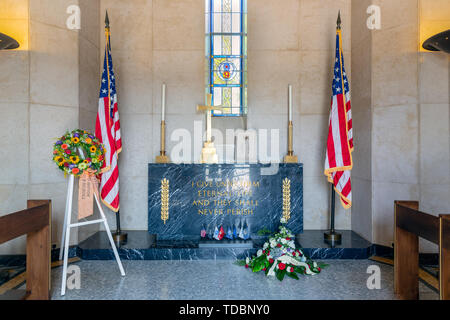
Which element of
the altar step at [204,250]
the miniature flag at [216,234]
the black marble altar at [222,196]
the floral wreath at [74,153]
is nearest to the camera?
the floral wreath at [74,153]

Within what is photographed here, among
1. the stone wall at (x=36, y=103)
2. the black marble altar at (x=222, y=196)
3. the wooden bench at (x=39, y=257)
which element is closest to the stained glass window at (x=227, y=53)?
the black marble altar at (x=222, y=196)

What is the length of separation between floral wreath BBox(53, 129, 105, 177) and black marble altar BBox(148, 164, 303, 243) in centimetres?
126

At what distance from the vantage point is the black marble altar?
4574 mm

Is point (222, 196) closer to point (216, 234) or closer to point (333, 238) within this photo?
point (216, 234)

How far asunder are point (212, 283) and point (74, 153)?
2.19 meters

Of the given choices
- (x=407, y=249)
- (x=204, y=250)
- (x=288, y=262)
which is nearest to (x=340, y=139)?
(x=407, y=249)

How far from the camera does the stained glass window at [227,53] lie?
548 centimetres

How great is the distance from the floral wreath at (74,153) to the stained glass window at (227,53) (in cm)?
264

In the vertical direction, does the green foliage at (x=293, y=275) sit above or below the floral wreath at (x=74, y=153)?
below

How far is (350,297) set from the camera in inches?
122

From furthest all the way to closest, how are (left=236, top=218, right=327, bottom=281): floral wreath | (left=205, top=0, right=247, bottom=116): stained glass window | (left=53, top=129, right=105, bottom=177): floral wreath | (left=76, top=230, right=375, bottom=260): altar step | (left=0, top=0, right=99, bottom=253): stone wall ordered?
(left=205, top=0, right=247, bottom=116): stained glass window, (left=76, top=230, right=375, bottom=260): altar step, (left=0, top=0, right=99, bottom=253): stone wall, (left=236, top=218, right=327, bottom=281): floral wreath, (left=53, top=129, right=105, bottom=177): floral wreath

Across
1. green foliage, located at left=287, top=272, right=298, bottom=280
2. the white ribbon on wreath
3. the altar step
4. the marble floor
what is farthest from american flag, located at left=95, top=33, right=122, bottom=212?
green foliage, located at left=287, top=272, right=298, bottom=280

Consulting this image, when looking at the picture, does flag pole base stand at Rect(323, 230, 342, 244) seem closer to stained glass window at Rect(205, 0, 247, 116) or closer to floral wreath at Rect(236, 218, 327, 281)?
floral wreath at Rect(236, 218, 327, 281)

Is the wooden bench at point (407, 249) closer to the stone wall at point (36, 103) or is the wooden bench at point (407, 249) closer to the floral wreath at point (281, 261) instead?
the floral wreath at point (281, 261)
